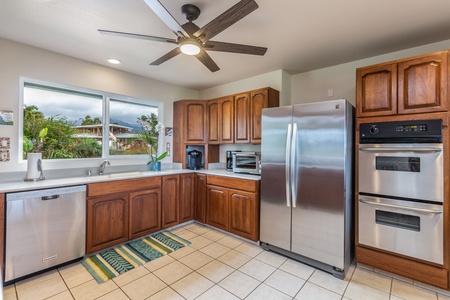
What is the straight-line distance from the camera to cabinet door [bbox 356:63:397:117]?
86.0 inches

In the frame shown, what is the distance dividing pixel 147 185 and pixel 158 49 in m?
1.78

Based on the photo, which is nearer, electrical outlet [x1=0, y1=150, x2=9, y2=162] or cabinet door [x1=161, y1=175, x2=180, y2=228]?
electrical outlet [x1=0, y1=150, x2=9, y2=162]

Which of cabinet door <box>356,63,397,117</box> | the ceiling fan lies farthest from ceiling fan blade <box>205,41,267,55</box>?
cabinet door <box>356,63,397,117</box>

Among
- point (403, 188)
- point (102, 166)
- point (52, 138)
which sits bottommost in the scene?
point (403, 188)

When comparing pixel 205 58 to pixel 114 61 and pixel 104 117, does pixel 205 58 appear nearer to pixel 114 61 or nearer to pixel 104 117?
pixel 114 61

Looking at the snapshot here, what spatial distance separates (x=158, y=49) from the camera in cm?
266

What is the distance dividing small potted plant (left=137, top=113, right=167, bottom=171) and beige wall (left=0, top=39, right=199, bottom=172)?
399 millimetres

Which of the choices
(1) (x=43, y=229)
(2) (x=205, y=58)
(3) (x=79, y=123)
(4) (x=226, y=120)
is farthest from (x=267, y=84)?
(1) (x=43, y=229)

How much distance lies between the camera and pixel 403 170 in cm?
213

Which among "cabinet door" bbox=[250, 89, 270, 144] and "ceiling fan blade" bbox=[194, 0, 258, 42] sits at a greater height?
"ceiling fan blade" bbox=[194, 0, 258, 42]

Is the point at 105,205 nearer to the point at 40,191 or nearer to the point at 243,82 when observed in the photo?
the point at 40,191

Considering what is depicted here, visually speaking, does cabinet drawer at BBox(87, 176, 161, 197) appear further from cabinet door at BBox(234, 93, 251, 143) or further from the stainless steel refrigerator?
the stainless steel refrigerator

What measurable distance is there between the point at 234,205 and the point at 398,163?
1.93m

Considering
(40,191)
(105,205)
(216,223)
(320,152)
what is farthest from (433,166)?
(40,191)
